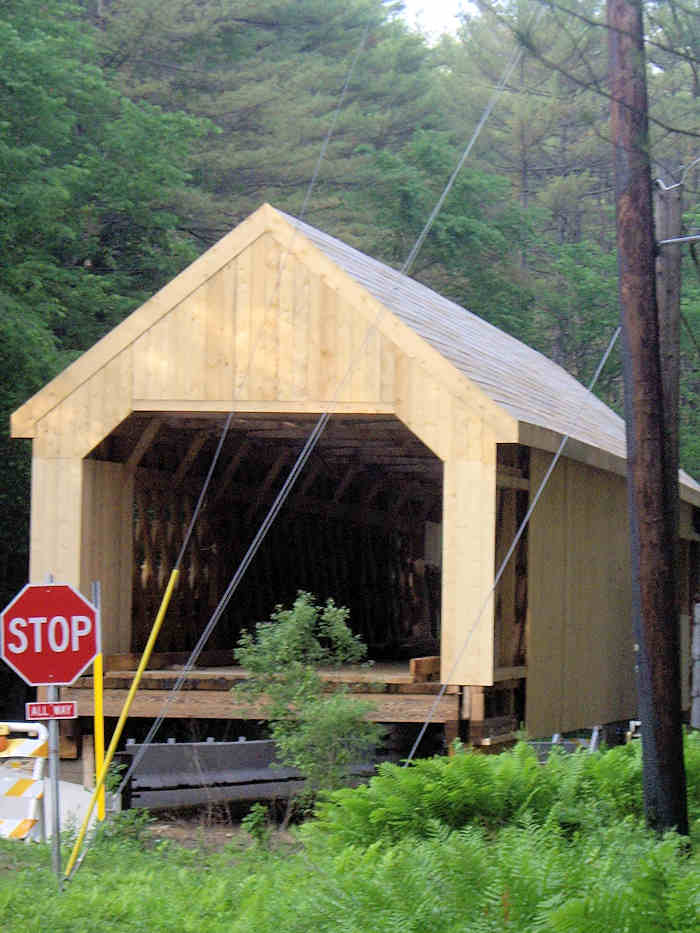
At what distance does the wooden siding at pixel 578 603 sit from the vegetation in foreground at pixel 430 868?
332cm

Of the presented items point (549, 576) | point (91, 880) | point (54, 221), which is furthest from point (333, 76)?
point (91, 880)

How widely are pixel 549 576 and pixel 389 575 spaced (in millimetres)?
8306

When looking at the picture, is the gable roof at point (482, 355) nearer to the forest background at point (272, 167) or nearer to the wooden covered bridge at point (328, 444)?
the wooden covered bridge at point (328, 444)

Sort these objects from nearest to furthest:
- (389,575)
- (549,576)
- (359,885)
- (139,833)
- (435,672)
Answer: (359,885), (139,833), (435,672), (549,576), (389,575)

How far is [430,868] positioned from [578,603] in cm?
1014

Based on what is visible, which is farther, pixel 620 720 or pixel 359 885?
pixel 620 720

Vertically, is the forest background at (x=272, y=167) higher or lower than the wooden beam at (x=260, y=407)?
higher

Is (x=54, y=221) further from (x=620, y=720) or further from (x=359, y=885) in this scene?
(x=359, y=885)

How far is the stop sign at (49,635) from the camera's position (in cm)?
904

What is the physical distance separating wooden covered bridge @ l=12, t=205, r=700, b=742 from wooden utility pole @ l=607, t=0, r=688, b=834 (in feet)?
12.6

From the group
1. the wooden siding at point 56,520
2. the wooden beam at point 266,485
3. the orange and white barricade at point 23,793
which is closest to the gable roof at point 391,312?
the wooden siding at point 56,520

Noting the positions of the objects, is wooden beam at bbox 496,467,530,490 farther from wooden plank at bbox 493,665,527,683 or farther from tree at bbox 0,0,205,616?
tree at bbox 0,0,205,616

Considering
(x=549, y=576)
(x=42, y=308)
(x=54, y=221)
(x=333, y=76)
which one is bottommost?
(x=549, y=576)

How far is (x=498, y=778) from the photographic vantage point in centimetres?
945
